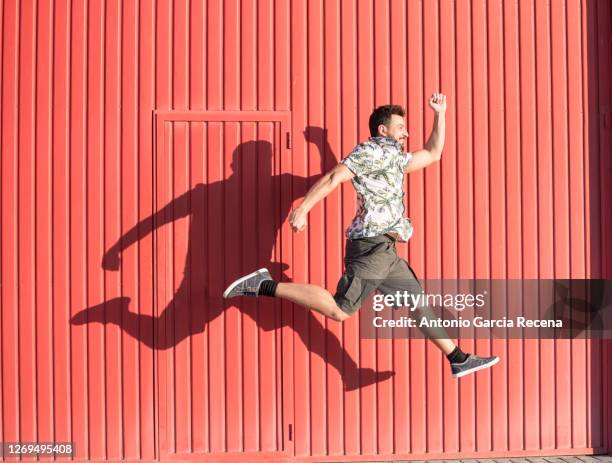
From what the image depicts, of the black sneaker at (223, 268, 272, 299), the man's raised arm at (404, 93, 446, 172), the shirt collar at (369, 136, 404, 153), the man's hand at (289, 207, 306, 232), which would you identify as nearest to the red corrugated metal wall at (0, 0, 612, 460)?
the man's raised arm at (404, 93, 446, 172)

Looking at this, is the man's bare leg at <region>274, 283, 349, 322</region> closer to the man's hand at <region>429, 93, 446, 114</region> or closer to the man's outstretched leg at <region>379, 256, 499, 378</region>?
the man's outstretched leg at <region>379, 256, 499, 378</region>

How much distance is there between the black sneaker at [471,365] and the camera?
4004mm

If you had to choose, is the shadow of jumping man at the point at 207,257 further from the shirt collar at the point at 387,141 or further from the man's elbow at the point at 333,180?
the shirt collar at the point at 387,141

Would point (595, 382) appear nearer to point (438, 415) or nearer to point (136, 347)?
point (438, 415)

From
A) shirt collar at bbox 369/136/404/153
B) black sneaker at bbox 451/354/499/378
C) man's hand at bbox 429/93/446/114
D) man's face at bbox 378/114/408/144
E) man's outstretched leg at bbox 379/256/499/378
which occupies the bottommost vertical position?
black sneaker at bbox 451/354/499/378

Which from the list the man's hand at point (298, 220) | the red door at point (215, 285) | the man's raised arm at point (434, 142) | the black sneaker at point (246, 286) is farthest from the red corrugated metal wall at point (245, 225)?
the man's hand at point (298, 220)

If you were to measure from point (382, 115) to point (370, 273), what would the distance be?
1065 millimetres

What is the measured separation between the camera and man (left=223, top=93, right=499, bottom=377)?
384 cm

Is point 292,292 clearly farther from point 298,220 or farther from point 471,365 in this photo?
point 471,365

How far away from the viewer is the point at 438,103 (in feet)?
13.5

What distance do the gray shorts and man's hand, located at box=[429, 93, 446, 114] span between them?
3.07 feet

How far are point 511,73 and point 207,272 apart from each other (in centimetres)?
261

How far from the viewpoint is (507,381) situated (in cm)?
442

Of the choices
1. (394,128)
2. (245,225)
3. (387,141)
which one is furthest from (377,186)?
(245,225)
